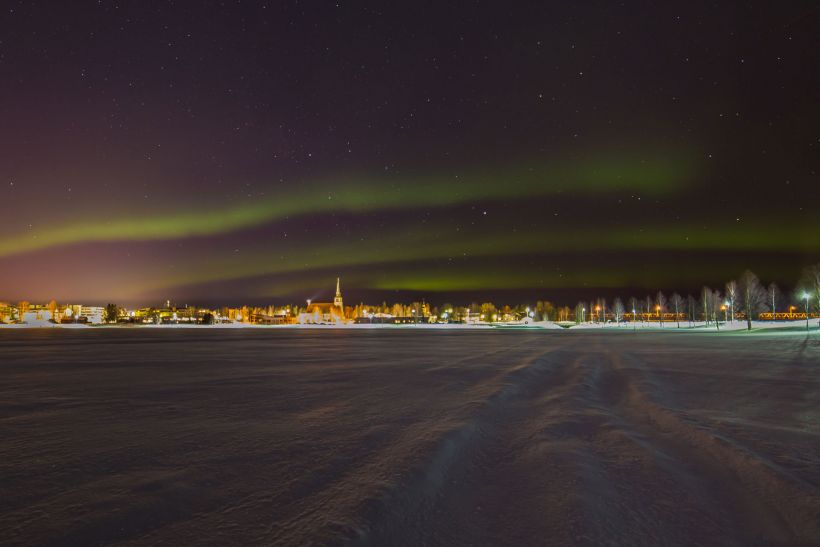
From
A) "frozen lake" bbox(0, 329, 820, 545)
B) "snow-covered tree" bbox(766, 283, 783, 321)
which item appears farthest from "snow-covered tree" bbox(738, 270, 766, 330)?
"frozen lake" bbox(0, 329, 820, 545)

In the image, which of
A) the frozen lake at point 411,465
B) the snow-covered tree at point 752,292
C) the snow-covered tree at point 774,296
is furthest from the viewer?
the snow-covered tree at point 774,296

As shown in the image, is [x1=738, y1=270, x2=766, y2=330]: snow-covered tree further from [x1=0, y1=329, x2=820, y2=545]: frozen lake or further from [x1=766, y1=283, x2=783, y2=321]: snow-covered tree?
[x1=0, y1=329, x2=820, y2=545]: frozen lake

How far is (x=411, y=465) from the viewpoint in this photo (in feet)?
21.6

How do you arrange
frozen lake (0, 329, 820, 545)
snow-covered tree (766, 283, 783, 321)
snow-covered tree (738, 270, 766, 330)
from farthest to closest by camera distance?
snow-covered tree (766, 283, 783, 321) < snow-covered tree (738, 270, 766, 330) < frozen lake (0, 329, 820, 545)

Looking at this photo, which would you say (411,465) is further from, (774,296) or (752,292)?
(774,296)

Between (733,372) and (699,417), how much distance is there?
10.3 m

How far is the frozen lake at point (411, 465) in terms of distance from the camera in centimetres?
463

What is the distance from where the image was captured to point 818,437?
8.34 meters

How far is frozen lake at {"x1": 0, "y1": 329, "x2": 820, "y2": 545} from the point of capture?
182 inches

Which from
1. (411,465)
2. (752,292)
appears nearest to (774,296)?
(752,292)

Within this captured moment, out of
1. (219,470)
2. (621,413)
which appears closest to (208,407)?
(219,470)

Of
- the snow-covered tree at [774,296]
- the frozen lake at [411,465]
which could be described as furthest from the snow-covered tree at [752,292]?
the frozen lake at [411,465]

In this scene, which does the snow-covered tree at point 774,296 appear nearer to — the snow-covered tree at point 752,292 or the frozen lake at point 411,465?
the snow-covered tree at point 752,292

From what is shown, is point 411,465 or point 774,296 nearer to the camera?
point 411,465
